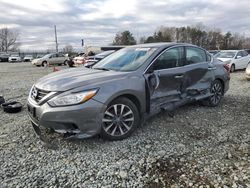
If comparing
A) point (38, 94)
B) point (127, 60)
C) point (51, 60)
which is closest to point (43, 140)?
point (38, 94)

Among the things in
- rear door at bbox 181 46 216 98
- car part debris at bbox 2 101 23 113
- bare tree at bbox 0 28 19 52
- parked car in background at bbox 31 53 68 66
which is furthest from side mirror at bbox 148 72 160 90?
bare tree at bbox 0 28 19 52

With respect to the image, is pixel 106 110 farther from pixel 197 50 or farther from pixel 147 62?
pixel 197 50

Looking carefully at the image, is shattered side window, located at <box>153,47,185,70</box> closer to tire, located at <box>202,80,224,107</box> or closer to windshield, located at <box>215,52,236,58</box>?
tire, located at <box>202,80,224,107</box>

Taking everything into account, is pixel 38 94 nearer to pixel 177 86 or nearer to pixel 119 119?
pixel 119 119

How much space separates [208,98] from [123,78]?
8.77 ft

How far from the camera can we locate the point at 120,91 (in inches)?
148

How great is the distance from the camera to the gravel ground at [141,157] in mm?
2881

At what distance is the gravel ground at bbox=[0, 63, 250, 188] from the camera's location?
2.88 metres

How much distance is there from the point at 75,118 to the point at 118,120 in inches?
28.8

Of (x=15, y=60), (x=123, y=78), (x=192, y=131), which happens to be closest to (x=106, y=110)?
(x=123, y=78)

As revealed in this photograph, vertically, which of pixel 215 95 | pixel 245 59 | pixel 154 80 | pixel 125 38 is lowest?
pixel 215 95

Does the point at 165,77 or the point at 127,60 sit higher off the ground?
the point at 127,60

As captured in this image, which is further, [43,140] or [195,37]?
[195,37]

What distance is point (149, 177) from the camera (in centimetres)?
293
